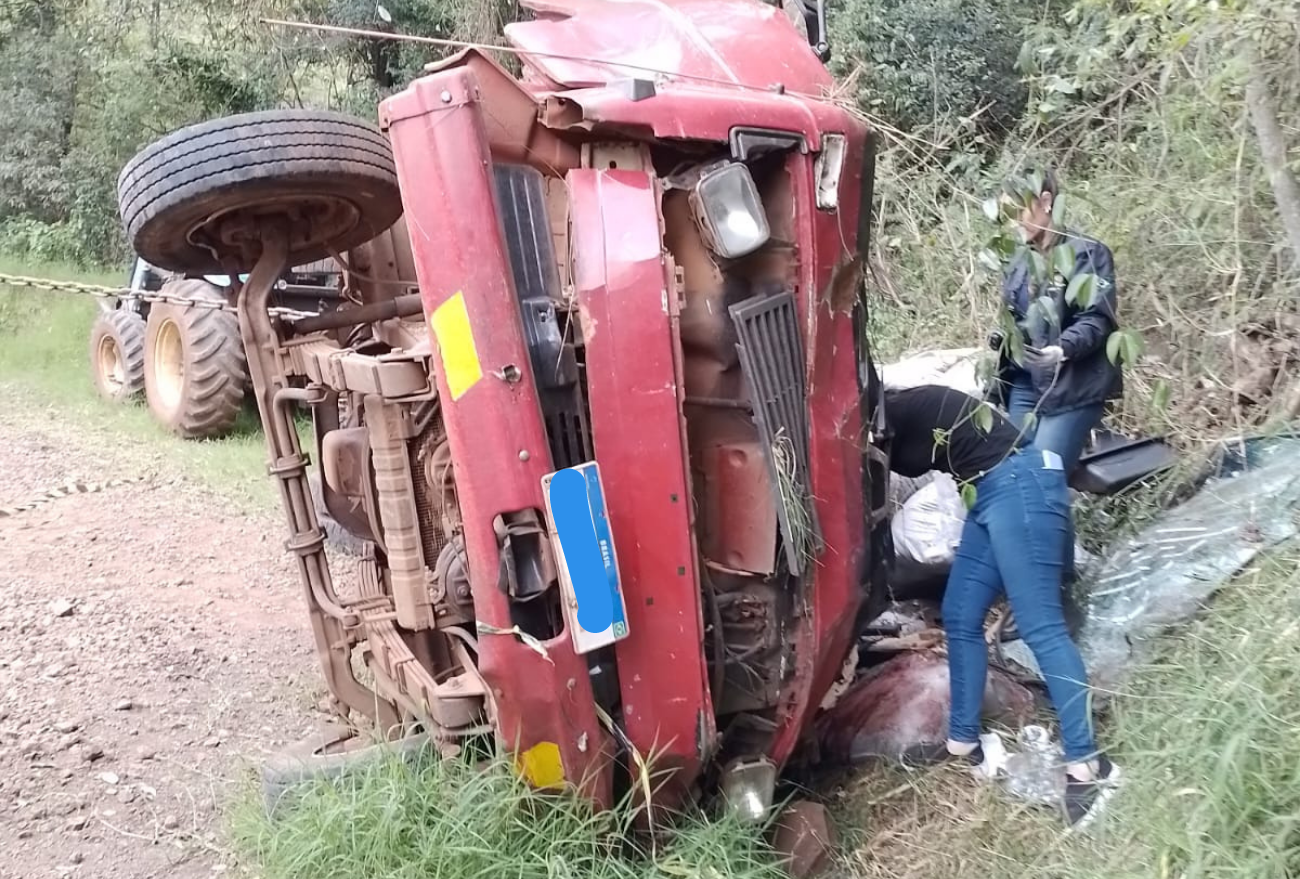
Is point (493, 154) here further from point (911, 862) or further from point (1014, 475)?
point (911, 862)

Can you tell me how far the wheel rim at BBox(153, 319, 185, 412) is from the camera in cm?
818

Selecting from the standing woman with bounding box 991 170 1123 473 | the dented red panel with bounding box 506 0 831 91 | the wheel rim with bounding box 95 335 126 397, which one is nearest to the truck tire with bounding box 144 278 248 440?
the wheel rim with bounding box 95 335 126 397

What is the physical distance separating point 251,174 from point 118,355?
7.15m

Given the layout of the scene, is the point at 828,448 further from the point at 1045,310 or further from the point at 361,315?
the point at 361,315

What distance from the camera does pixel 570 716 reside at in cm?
245

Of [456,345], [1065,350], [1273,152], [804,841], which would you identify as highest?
[1273,152]

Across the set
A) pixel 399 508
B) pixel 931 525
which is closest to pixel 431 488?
pixel 399 508

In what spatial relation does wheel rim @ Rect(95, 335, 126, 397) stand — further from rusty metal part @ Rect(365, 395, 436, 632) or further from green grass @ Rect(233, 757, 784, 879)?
green grass @ Rect(233, 757, 784, 879)

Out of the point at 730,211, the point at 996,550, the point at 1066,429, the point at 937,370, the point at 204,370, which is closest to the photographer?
the point at 730,211

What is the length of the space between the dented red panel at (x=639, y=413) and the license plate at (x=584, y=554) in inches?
2.7

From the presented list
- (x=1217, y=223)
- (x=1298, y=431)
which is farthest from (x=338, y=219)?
(x=1217, y=223)

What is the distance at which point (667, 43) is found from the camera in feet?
8.94

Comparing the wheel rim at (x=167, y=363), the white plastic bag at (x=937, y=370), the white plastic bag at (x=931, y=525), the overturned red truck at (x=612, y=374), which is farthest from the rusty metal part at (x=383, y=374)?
the wheel rim at (x=167, y=363)

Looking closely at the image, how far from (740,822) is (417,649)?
947 mm
